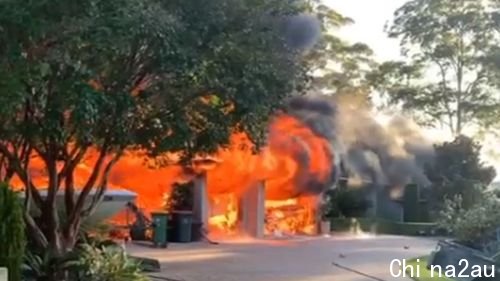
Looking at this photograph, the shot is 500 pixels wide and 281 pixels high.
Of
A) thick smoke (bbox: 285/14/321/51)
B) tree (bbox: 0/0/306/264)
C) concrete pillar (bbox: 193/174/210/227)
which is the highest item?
thick smoke (bbox: 285/14/321/51)

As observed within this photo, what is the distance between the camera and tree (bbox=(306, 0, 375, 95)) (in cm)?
→ 3128

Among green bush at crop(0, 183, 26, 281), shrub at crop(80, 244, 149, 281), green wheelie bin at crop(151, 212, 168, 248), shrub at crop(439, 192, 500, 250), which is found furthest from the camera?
green wheelie bin at crop(151, 212, 168, 248)

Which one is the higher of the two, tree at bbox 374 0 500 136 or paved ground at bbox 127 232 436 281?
tree at bbox 374 0 500 136

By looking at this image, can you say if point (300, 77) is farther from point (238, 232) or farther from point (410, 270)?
point (238, 232)

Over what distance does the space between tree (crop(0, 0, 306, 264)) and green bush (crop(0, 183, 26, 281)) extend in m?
0.94

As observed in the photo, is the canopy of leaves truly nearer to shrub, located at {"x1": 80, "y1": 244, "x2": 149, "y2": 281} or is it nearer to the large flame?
shrub, located at {"x1": 80, "y1": 244, "x2": 149, "y2": 281}

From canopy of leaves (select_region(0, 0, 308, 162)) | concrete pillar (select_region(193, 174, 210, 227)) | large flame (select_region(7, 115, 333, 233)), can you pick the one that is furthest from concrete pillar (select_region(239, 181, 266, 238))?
canopy of leaves (select_region(0, 0, 308, 162))

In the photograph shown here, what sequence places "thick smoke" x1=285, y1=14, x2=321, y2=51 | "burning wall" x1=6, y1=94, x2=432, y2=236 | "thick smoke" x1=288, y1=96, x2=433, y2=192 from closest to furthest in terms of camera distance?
"thick smoke" x1=285, y1=14, x2=321, y2=51, "burning wall" x1=6, y1=94, x2=432, y2=236, "thick smoke" x1=288, y1=96, x2=433, y2=192

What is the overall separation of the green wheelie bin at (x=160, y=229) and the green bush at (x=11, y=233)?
10.6m

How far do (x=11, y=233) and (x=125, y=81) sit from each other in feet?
8.01

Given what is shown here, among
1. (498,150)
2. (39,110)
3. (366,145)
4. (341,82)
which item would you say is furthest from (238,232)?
(39,110)

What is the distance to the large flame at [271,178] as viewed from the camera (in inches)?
867

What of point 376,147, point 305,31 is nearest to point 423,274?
point 305,31

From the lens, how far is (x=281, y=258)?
1616 cm
